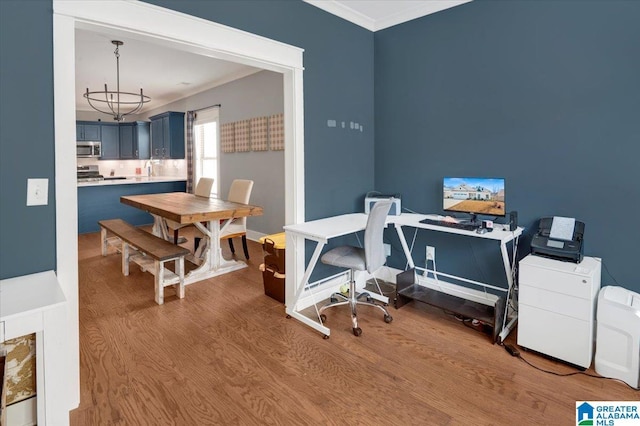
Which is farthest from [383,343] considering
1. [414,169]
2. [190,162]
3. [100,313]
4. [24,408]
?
[190,162]

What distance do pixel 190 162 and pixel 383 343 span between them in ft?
18.6

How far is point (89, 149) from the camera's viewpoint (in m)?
8.12

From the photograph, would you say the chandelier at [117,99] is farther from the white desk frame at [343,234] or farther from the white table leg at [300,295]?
the white table leg at [300,295]

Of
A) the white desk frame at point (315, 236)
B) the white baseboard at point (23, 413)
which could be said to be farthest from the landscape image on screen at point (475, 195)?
the white baseboard at point (23, 413)

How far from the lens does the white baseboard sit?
1465mm

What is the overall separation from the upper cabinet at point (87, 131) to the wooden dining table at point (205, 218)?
4.89m

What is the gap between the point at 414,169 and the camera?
3.44 meters

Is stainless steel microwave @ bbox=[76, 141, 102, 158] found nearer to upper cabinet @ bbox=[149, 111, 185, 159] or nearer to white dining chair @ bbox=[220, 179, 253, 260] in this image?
upper cabinet @ bbox=[149, 111, 185, 159]

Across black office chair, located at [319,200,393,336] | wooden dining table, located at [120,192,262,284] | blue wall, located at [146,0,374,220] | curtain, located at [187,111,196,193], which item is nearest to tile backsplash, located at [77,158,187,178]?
curtain, located at [187,111,196,193]

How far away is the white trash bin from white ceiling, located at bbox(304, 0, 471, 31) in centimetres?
248

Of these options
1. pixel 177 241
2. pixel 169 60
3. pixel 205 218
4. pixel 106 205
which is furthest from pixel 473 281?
pixel 106 205

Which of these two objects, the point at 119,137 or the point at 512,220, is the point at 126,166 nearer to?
the point at 119,137

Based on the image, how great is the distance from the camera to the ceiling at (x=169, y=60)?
313cm

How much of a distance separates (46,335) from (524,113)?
3.20 meters
